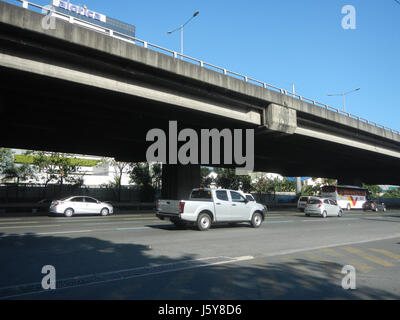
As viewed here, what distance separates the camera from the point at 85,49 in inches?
584

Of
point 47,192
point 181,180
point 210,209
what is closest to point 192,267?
point 210,209

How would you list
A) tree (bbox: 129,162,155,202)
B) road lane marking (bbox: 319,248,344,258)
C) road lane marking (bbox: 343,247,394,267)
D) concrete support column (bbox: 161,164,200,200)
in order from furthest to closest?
tree (bbox: 129,162,155,202), concrete support column (bbox: 161,164,200,200), road lane marking (bbox: 319,248,344,258), road lane marking (bbox: 343,247,394,267)

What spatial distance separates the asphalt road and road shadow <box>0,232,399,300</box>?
0.05ft

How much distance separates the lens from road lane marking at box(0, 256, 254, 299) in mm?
5242

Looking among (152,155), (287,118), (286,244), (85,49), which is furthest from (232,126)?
(286,244)

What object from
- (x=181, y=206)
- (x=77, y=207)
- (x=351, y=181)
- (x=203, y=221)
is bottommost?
(x=77, y=207)

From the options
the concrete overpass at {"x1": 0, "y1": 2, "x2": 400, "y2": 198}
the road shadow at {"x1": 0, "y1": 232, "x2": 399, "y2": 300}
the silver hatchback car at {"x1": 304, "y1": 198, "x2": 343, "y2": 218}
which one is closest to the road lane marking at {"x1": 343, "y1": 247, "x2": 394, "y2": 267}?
the road shadow at {"x1": 0, "y1": 232, "x2": 399, "y2": 300}

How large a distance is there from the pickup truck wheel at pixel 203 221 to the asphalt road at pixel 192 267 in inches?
93.5

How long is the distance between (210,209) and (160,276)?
8.14 m

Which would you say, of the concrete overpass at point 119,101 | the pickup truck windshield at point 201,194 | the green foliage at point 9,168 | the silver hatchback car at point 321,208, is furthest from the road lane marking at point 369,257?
the green foliage at point 9,168

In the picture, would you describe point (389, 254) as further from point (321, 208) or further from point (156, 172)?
point (156, 172)

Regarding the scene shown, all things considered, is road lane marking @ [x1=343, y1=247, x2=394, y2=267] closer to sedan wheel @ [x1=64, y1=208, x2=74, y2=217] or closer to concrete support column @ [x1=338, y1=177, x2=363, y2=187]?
sedan wheel @ [x1=64, y1=208, x2=74, y2=217]

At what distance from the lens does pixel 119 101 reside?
18547mm
